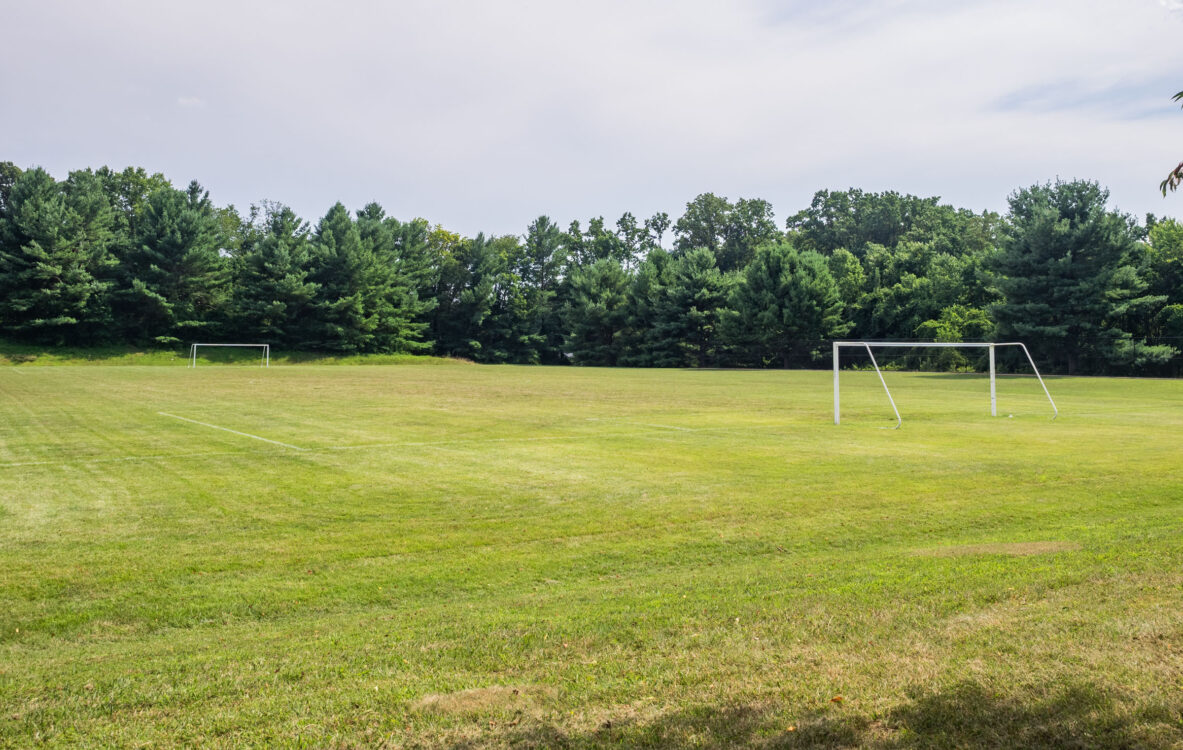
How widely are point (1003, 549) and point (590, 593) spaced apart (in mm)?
3645

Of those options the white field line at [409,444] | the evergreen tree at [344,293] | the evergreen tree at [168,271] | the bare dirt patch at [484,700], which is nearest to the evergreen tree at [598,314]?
the evergreen tree at [344,293]

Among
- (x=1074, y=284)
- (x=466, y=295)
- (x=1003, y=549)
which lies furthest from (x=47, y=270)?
(x=1003, y=549)

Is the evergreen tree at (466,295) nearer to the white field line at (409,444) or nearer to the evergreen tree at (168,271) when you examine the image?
the evergreen tree at (168,271)

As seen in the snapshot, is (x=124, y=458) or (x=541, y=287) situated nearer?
(x=124, y=458)

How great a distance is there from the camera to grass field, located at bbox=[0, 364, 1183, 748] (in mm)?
3904

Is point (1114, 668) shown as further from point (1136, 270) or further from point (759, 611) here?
point (1136, 270)

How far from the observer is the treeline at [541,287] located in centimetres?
5209

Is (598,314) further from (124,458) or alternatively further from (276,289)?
(124,458)

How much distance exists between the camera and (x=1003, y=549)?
756cm

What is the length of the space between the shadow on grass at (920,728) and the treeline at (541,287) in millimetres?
49238

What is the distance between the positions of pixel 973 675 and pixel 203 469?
11.0 metres

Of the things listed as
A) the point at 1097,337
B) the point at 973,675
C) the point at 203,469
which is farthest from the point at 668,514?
the point at 1097,337

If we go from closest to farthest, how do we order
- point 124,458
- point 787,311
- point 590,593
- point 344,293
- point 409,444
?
point 590,593
point 124,458
point 409,444
point 787,311
point 344,293

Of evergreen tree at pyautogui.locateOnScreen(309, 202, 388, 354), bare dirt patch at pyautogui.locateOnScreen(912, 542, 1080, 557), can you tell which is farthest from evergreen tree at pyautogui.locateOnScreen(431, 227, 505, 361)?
bare dirt patch at pyautogui.locateOnScreen(912, 542, 1080, 557)
